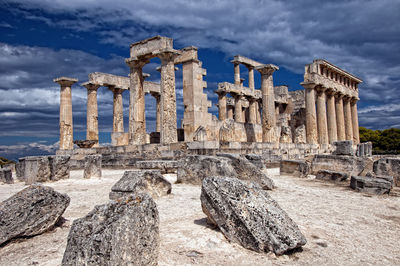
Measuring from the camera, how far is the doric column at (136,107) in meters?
17.3

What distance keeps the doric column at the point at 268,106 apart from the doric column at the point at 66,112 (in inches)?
492

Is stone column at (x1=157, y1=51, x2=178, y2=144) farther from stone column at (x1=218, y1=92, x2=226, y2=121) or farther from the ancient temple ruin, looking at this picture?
stone column at (x1=218, y1=92, x2=226, y2=121)

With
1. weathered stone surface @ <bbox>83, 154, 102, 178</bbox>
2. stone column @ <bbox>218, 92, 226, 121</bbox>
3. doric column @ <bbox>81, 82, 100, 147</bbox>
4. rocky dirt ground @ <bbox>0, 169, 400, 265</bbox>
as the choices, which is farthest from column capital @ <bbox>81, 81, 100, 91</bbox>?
rocky dirt ground @ <bbox>0, 169, 400, 265</bbox>

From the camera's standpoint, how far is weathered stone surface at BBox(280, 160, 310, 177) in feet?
36.5

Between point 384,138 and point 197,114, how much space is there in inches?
1482

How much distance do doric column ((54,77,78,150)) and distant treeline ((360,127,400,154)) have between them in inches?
1472

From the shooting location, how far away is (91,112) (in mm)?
22297

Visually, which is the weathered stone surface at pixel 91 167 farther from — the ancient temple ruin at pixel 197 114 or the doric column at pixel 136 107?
the doric column at pixel 136 107

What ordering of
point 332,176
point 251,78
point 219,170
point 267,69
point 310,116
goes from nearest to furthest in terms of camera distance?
point 219,170
point 332,176
point 267,69
point 310,116
point 251,78

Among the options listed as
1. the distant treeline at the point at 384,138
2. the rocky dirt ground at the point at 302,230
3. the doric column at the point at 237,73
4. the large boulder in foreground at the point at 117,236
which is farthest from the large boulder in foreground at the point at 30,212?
the distant treeline at the point at 384,138

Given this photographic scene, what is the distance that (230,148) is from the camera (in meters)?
14.8

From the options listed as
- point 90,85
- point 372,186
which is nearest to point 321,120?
point 90,85

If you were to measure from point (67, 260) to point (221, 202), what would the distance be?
75.5 inches

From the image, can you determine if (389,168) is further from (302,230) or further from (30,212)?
(30,212)
